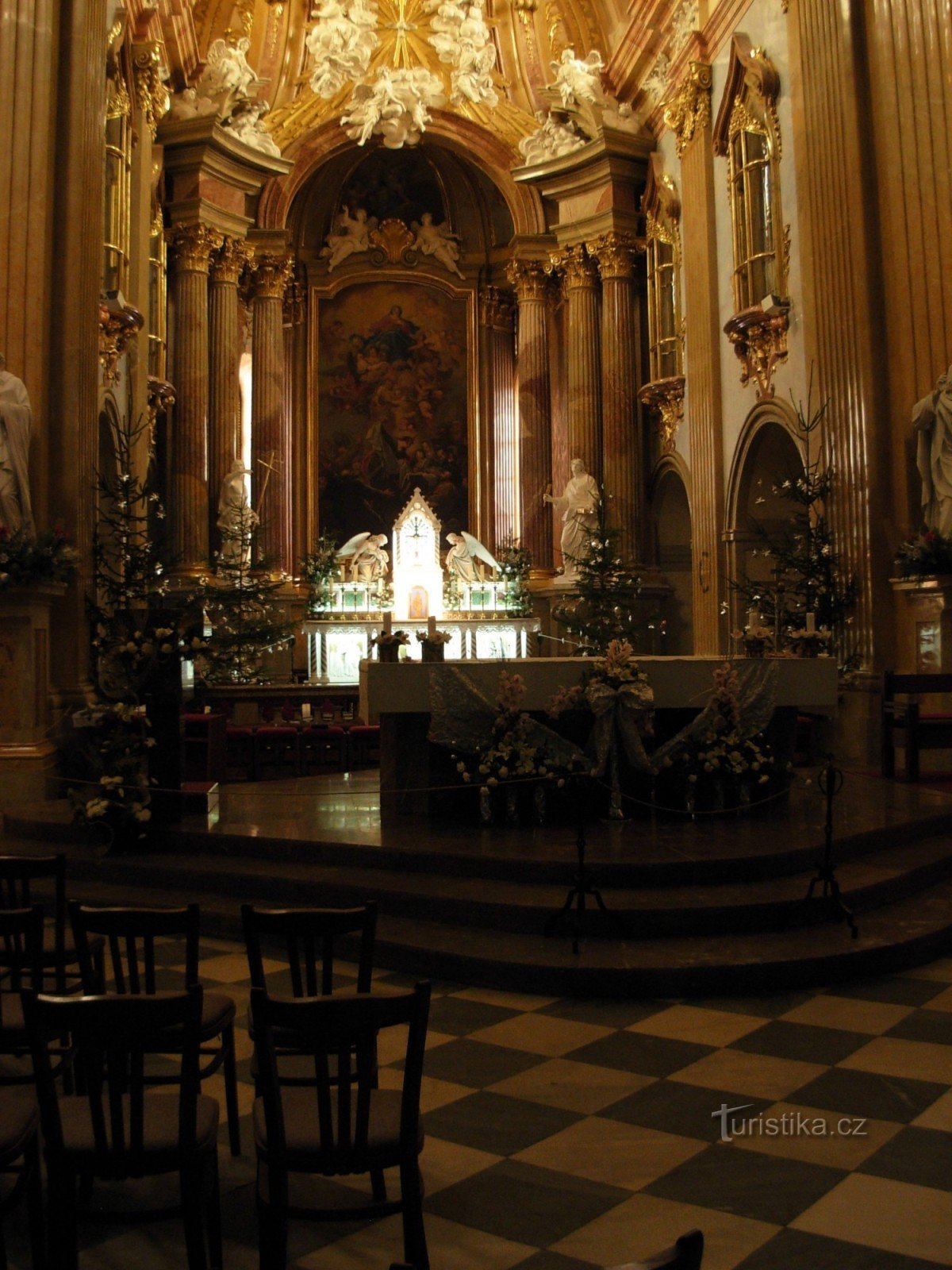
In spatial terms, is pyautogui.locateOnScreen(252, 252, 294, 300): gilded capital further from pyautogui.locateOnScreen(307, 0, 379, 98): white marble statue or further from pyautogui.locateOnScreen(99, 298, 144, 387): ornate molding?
pyautogui.locateOnScreen(99, 298, 144, 387): ornate molding

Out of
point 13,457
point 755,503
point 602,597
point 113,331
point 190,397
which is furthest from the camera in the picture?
point 190,397

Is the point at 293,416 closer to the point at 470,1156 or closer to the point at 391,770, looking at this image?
the point at 391,770

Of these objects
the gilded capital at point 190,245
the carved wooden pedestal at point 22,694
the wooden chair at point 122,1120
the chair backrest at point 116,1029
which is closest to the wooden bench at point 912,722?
the carved wooden pedestal at point 22,694

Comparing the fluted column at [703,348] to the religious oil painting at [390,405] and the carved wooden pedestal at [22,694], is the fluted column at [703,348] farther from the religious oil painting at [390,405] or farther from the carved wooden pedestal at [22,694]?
the carved wooden pedestal at [22,694]

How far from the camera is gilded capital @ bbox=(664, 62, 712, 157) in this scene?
1559 centimetres

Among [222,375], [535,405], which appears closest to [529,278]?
[535,405]

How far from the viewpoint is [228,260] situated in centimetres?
1873

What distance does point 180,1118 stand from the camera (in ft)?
8.58

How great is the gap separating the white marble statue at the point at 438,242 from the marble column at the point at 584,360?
2.66 m

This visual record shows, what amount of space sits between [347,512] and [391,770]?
12958mm

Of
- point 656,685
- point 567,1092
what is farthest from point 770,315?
point 567,1092

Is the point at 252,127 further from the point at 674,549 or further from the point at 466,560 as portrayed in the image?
the point at 674,549

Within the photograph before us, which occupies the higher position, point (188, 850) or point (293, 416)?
point (293, 416)

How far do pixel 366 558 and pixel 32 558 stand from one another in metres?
10.2
